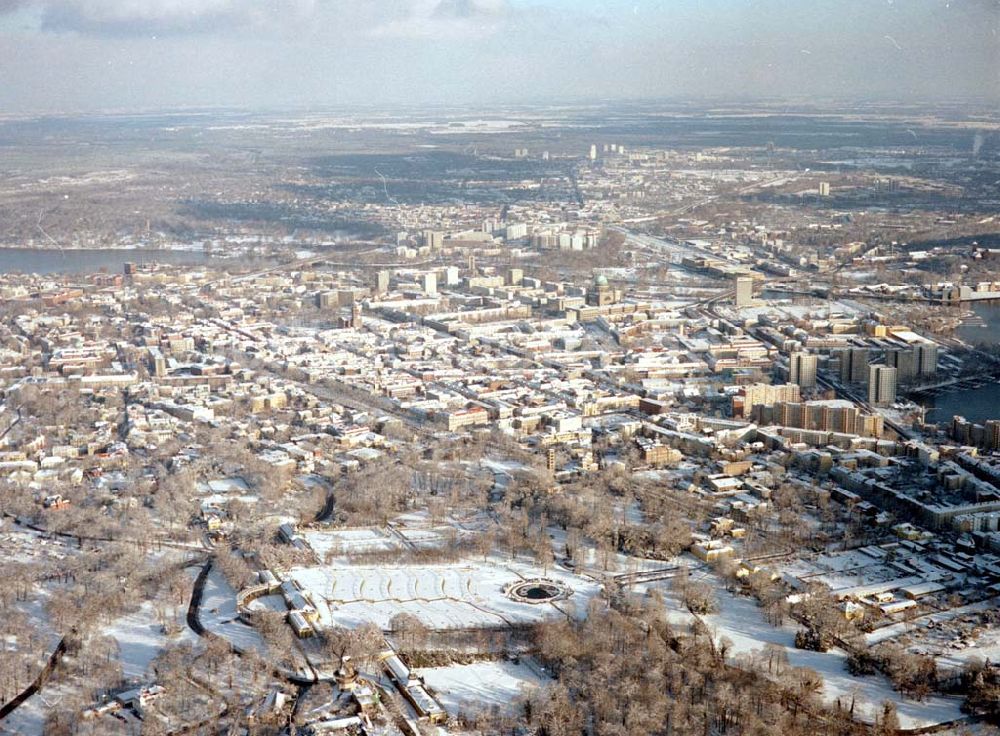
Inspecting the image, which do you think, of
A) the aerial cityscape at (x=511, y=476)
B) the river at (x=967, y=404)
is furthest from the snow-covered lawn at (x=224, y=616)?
the river at (x=967, y=404)

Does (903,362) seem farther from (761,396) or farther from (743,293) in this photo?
(743,293)

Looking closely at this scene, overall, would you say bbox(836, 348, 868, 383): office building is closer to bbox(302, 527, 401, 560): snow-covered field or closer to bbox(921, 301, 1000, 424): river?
bbox(921, 301, 1000, 424): river

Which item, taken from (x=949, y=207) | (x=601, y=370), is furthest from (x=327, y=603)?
(x=949, y=207)

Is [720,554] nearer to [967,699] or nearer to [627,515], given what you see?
[627,515]

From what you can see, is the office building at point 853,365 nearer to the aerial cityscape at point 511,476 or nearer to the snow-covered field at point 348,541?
the aerial cityscape at point 511,476

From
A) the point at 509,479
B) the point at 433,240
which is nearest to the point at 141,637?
the point at 509,479

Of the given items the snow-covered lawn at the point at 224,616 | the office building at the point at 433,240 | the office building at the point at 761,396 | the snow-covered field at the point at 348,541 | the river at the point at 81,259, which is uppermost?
the office building at the point at 433,240
